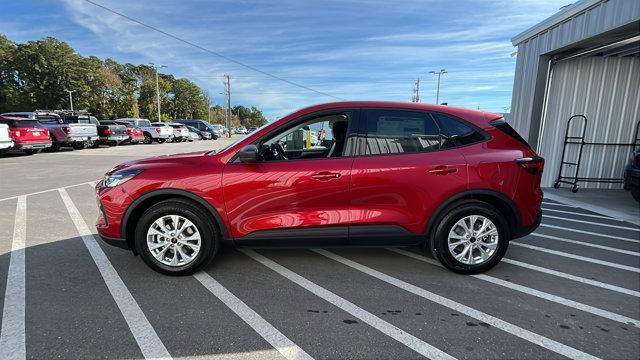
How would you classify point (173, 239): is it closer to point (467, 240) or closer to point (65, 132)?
point (467, 240)

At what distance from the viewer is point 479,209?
3.68 meters

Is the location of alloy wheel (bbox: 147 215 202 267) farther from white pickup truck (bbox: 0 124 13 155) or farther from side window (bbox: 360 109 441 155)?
white pickup truck (bbox: 0 124 13 155)

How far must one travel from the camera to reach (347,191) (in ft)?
11.6

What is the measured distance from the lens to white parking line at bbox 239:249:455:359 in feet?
8.38

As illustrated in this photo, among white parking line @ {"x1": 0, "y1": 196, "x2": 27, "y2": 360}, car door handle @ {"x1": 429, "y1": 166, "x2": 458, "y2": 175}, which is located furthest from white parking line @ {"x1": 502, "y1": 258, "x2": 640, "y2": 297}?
white parking line @ {"x1": 0, "y1": 196, "x2": 27, "y2": 360}

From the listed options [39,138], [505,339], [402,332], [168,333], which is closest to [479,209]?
[505,339]

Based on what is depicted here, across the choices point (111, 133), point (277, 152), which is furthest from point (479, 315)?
point (111, 133)

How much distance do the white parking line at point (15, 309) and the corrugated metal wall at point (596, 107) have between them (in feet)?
34.6

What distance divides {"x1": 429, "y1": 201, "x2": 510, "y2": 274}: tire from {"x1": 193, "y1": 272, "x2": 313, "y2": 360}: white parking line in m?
1.85

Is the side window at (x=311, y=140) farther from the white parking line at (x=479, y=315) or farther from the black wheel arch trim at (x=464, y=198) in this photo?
the white parking line at (x=479, y=315)

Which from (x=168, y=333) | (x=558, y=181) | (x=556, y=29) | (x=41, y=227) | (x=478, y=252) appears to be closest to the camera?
(x=168, y=333)

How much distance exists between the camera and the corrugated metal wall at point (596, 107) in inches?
353

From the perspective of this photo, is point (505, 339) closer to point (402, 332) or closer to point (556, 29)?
point (402, 332)

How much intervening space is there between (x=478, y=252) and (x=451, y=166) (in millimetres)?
960
